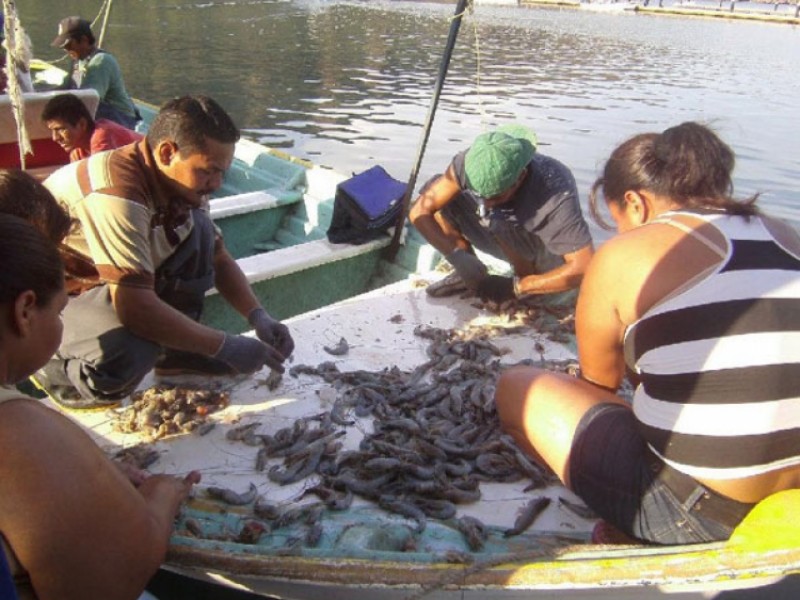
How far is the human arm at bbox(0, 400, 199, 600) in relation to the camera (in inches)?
73.1

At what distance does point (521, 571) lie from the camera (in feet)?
8.78

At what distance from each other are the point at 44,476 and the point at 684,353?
216 cm

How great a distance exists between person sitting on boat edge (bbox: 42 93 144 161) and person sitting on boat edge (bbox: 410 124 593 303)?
9.57 feet

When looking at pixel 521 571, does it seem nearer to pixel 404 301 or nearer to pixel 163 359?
pixel 163 359

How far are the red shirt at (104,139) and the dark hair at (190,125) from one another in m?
2.81

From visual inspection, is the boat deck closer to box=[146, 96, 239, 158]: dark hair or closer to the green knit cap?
the green knit cap

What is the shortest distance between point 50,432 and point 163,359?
2525mm

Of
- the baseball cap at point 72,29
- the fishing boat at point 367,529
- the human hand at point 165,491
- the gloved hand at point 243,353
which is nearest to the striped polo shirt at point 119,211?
the gloved hand at point 243,353

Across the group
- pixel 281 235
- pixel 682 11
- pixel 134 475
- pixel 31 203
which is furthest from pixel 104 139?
pixel 682 11

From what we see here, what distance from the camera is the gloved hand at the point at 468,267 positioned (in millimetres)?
5453

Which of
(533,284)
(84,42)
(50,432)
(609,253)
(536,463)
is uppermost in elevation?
(84,42)

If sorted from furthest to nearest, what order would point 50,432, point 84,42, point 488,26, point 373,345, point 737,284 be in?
1. point 488,26
2. point 84,42
3. point 373,345
4. point 737,284
5. point 50,432

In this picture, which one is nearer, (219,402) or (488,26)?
(219,402)

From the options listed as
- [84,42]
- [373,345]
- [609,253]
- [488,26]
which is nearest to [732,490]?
[609,253]
